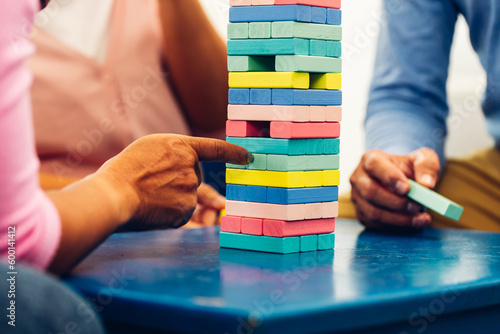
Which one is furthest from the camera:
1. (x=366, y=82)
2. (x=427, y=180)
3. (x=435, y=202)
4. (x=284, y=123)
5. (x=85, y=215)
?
(x=366, y=82)

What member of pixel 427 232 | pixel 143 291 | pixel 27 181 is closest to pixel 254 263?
pixel 143 291

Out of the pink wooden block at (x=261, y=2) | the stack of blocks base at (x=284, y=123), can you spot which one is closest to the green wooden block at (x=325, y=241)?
the stack of blocks base at (x=284, y=123)

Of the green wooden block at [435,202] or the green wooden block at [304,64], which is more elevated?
the green wooden block at [304,64]

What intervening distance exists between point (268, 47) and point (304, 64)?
0.25ft

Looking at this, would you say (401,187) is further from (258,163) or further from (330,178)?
(258,163)

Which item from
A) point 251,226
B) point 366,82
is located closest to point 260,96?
point 251,226

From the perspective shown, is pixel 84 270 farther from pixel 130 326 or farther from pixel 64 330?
pixel 64 330

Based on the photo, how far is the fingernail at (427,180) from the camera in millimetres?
1742

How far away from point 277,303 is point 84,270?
37cm

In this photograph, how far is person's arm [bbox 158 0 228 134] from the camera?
7.25 feet

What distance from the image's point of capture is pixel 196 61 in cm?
226

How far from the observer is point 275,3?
1.29m

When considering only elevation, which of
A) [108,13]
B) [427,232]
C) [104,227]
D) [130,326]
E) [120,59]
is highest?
[108,13]

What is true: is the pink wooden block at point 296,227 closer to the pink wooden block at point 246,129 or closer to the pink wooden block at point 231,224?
the pink wooden block at point 231,224
